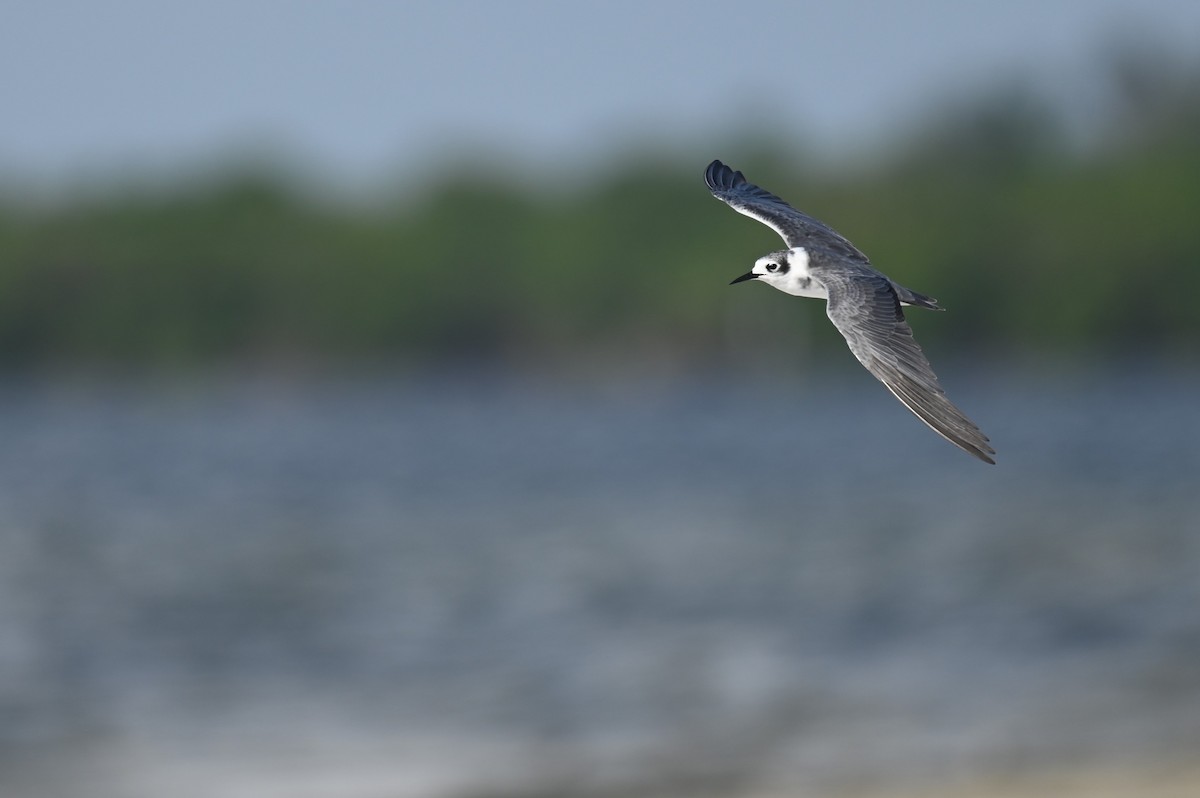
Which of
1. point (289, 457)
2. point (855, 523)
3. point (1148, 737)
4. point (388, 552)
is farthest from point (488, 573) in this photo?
point (289, 457)

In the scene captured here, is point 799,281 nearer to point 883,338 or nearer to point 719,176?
point 883,338

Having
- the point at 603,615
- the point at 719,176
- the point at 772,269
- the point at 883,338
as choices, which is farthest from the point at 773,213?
the point at 603,615

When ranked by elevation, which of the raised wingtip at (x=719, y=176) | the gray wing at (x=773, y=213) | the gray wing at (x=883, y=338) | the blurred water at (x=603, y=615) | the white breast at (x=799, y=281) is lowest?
the gray wing at (x=883, y=338)

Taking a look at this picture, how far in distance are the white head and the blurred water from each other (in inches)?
739

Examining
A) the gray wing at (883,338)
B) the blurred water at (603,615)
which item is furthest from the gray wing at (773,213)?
the blurred water at (603,615)

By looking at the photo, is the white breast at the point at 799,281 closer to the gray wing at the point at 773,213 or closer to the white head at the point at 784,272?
the white head at the point at 784,272

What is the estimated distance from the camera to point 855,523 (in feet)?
192

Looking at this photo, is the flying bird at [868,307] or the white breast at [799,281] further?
the white breast at [799,281]

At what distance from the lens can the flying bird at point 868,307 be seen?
6.78 meters

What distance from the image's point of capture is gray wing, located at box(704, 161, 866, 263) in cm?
820

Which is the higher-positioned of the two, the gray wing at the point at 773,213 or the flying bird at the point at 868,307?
the gray wing at the point at 773,213

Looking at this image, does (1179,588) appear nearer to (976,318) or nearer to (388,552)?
(388,552)

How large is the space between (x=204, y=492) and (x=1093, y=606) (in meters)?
47.1

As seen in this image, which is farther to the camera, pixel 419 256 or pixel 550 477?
pixel 419 256
